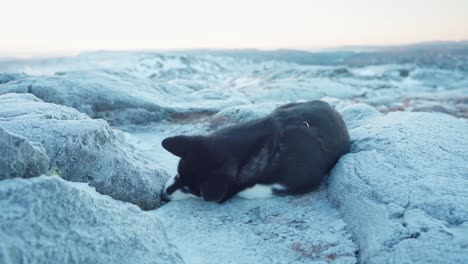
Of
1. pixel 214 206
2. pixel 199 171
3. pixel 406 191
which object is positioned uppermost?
pixel 406 191

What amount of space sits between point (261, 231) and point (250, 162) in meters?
1.17

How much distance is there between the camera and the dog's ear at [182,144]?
5680 mm

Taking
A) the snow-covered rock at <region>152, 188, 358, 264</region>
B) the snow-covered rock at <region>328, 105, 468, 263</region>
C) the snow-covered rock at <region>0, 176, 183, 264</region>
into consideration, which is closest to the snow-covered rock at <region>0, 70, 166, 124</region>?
the snow-covered rock at <region>152, 188, 358, 264</region>

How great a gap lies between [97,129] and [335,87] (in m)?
24.1

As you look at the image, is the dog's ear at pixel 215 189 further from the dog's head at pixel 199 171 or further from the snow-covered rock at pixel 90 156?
the snow-covered rock at pixel 90 156

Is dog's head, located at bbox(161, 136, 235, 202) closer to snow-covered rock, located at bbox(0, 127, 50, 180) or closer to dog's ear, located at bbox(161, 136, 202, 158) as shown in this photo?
dog's ear, located at bbox(161, 136, 202, 158)

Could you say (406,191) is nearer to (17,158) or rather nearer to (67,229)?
(67,229)

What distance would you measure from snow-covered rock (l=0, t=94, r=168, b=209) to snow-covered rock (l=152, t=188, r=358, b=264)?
52 cm

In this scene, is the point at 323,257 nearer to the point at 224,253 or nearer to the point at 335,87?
the point at 224,253

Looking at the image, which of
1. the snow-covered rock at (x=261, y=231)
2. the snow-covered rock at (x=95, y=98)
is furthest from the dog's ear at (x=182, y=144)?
the snow-covered rock at (x=95, y=98)

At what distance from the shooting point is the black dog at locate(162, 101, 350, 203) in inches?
220

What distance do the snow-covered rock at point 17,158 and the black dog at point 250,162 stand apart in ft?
7.08

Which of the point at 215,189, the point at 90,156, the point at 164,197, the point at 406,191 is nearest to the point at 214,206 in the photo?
the point at 215,189

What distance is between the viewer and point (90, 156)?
17.4 ft
